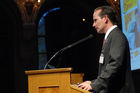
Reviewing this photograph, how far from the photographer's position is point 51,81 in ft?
10.3

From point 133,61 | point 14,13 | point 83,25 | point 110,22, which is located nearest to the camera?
point 110,22

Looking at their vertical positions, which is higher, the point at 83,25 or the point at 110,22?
the point at 83,25

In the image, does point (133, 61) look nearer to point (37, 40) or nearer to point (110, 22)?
point (110, 22)

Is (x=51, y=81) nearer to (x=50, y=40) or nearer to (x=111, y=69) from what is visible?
(x=111, y=69)

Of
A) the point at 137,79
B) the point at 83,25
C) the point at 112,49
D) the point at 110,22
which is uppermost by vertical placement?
the point at 83,25

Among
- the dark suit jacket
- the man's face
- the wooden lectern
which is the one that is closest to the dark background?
the man's face

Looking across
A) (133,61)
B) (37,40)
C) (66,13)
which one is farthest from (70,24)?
(133,61)

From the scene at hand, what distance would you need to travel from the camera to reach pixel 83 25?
445 inches

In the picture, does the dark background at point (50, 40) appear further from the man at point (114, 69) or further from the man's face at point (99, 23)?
the man at point (114, 69)

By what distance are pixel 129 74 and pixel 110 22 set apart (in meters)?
0.60

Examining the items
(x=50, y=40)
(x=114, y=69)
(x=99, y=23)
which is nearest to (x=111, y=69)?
(x=114, y=69)

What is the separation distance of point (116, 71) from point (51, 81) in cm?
66

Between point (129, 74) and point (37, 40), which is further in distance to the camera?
point (37, 40)

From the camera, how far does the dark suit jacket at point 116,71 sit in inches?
119
